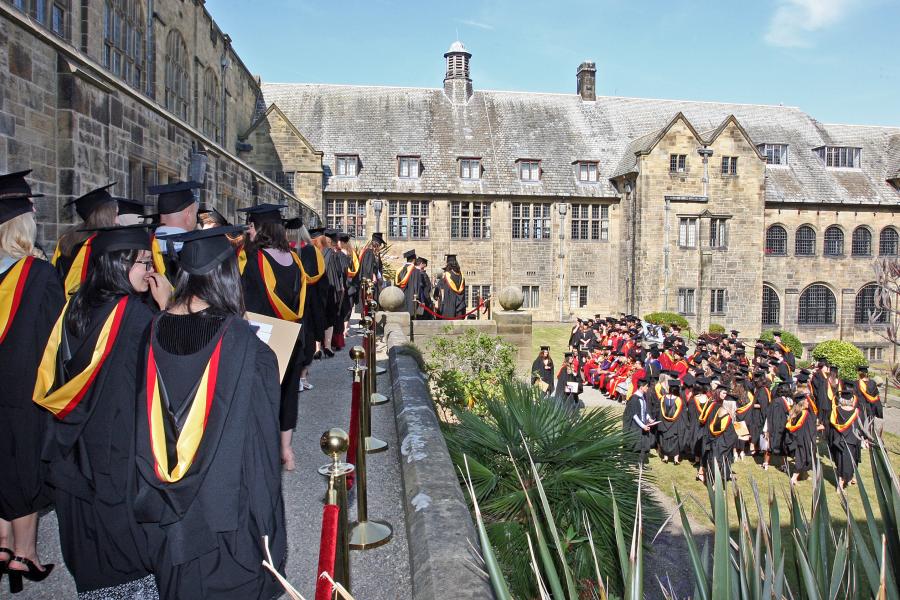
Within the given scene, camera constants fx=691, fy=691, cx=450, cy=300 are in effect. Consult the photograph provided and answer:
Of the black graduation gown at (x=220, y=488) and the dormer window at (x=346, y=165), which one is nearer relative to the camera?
the black graduation gown at (x=220, y=488)

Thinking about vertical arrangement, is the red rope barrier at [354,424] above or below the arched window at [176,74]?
below

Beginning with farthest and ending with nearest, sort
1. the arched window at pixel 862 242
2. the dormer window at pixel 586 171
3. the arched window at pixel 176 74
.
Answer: the arched window at pixel 862 242 < the dormer window at pixel 586 171 < the arched window at pixel 176 74

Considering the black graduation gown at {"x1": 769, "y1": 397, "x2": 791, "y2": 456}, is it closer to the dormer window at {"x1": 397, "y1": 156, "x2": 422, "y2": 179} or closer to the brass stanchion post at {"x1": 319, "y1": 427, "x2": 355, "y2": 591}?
the brass stanchion post at {"x1": 319, "y1": 427, "x2": 355, "y2": 591}

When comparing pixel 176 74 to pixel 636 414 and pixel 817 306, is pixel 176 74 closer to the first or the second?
pixel 636 414

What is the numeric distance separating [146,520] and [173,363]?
0.60 metres

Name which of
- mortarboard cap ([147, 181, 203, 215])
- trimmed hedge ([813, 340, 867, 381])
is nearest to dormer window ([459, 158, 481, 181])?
trimmed hedge ([813, 340, 867, 381])

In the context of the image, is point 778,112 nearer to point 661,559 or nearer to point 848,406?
point 848,406

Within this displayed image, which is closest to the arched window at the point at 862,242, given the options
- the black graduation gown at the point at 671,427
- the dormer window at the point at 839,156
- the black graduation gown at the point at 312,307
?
the dormer window at the point at 839,156

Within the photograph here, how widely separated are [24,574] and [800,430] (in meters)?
12.6

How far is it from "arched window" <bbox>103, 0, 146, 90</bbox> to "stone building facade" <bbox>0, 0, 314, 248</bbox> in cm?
2

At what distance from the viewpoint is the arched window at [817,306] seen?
34.1 metres

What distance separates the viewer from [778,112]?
37062mm

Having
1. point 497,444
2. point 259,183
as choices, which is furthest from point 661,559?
point 259,183

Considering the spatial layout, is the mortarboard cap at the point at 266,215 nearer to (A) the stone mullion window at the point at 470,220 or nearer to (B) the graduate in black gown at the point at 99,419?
(B) the graduate in black gown at the point at 99,419
